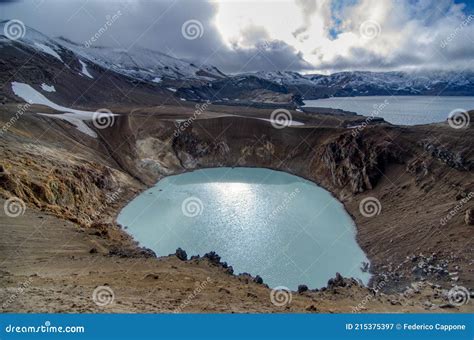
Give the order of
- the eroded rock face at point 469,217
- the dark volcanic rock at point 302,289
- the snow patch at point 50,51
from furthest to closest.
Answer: the snow patch at point 50,51
the eroded rock face at point 469,217
the dark volcanic rock at point 302,289

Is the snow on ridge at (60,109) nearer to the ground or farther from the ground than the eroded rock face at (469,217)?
farther from the ground

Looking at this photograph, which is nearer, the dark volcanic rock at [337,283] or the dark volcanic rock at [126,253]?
the dark volcanic rock at [337,283]

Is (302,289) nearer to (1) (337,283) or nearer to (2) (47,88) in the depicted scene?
(1) (337,283)

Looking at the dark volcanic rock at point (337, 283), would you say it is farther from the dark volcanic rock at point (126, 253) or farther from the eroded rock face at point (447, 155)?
the eroded rock face at point (447, 155)

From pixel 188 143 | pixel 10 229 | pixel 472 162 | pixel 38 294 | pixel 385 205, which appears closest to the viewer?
pixel 38 294

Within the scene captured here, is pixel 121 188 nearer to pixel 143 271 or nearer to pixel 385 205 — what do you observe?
pixel 143 271

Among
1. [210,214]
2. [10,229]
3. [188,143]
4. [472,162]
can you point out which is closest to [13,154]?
[10,229]

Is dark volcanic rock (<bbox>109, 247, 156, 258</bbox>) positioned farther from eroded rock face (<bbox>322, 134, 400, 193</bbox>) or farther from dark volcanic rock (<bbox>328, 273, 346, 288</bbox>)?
eroded rock face (<bbox>322, 134, 400, 193</bbox>)

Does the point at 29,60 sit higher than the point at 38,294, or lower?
higher

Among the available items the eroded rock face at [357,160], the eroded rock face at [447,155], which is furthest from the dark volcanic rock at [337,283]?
the eroded rock face at [357,160]
